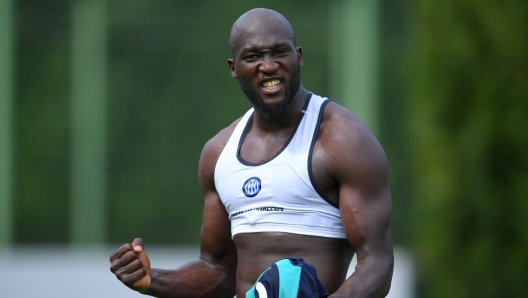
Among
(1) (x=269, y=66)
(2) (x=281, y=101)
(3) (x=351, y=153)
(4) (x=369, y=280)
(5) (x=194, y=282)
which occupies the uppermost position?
(1) (x=269, y=66)

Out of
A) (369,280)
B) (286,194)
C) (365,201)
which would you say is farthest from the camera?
(286,194)

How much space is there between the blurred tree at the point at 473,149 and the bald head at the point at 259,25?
11.3 feet

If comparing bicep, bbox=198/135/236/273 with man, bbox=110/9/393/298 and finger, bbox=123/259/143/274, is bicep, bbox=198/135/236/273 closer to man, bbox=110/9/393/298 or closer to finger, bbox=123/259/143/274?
man, bbox=110/9/393/298

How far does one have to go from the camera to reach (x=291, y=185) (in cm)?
370

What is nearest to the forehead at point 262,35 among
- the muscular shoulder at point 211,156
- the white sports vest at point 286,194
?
the white sports vest at point 286,194

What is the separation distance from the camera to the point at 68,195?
901 cm

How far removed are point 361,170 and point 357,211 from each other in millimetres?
170

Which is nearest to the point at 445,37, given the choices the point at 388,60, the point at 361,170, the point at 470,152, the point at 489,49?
the point at 489,49

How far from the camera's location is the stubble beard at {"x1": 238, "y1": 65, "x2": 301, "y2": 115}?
3.82 metres

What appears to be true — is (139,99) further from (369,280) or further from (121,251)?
(369,280)

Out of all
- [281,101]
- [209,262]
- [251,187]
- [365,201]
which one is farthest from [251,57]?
[209,262]

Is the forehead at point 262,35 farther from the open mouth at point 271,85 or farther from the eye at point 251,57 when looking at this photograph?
the open mouth at point 271,85

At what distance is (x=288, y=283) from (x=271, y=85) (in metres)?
0.96

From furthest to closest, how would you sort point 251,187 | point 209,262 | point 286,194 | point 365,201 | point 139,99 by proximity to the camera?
point 139,99, point 209,262, point 251,187, point 286,194, point 365,201
